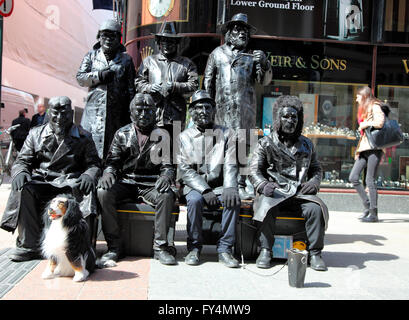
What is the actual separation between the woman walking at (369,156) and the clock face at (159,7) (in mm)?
4365

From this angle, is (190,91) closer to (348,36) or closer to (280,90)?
(280,90)

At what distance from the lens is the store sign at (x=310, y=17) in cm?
947

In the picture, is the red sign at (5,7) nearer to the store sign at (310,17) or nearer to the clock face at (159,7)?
the clock face at (159,7)

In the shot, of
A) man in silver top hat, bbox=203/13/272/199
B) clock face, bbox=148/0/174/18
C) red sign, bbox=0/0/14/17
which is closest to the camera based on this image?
man in silver top hat, bbox=203/13/272/199

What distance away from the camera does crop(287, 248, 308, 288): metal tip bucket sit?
13.0 ft

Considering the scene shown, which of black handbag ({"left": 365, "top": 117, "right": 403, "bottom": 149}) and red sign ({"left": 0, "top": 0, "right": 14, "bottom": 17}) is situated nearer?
red sign ({"left": 0, "top": 0, "right": 14, "bottom": 17})

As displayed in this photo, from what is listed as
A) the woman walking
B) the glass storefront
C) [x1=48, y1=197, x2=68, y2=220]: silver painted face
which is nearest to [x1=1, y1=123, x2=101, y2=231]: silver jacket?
[x1=48, y1=197, x2=68, y2=220]: silver painted face

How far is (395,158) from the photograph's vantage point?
32.7 ft

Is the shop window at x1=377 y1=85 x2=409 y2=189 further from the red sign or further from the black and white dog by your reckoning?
the black and white dog

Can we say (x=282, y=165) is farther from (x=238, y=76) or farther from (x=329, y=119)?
(x=329, y=119)

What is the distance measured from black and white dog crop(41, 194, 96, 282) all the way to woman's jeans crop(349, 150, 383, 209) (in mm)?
5838

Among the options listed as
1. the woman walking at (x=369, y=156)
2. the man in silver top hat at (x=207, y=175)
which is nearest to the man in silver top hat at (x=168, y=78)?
the man in silver top hat at (x=207, y=175)

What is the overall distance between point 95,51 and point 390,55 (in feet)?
21.7

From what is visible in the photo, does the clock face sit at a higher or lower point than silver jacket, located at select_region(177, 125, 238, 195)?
higher
